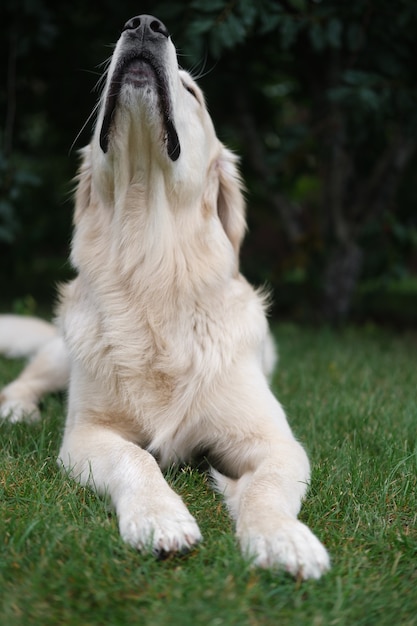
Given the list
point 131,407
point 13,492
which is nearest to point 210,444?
point 131,407

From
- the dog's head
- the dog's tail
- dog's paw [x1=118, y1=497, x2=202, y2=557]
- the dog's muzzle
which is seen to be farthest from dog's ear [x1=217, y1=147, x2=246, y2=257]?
the dog's tail

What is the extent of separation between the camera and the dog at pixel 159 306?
2.69 meters

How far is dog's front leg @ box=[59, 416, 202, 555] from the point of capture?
75.7 inches

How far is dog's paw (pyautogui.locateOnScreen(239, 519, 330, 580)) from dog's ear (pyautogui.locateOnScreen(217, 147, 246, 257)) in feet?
4.82

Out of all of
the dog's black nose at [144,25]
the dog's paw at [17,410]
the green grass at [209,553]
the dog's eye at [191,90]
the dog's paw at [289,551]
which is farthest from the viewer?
the dog's paw at [17,410]

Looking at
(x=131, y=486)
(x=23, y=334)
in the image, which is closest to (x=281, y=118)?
(x=23, y=334)

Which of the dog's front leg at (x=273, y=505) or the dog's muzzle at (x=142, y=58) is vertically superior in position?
the dog's muzzle at (x=142, y=58)

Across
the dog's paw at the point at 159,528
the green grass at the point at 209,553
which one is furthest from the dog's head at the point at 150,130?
the dog's paw at the point at 159,528

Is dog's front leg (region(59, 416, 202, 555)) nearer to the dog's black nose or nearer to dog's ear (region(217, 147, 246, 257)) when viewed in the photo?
dog's ear (region(217, 147, 246, 257))

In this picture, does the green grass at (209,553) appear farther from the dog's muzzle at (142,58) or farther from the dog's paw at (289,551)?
the dog's muzzle at (142,58)

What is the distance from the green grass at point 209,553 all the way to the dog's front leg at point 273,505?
0.04m

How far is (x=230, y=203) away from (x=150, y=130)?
0.57m

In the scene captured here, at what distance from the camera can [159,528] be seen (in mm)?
1929

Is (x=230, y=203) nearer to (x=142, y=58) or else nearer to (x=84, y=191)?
(x=84, y=191)
